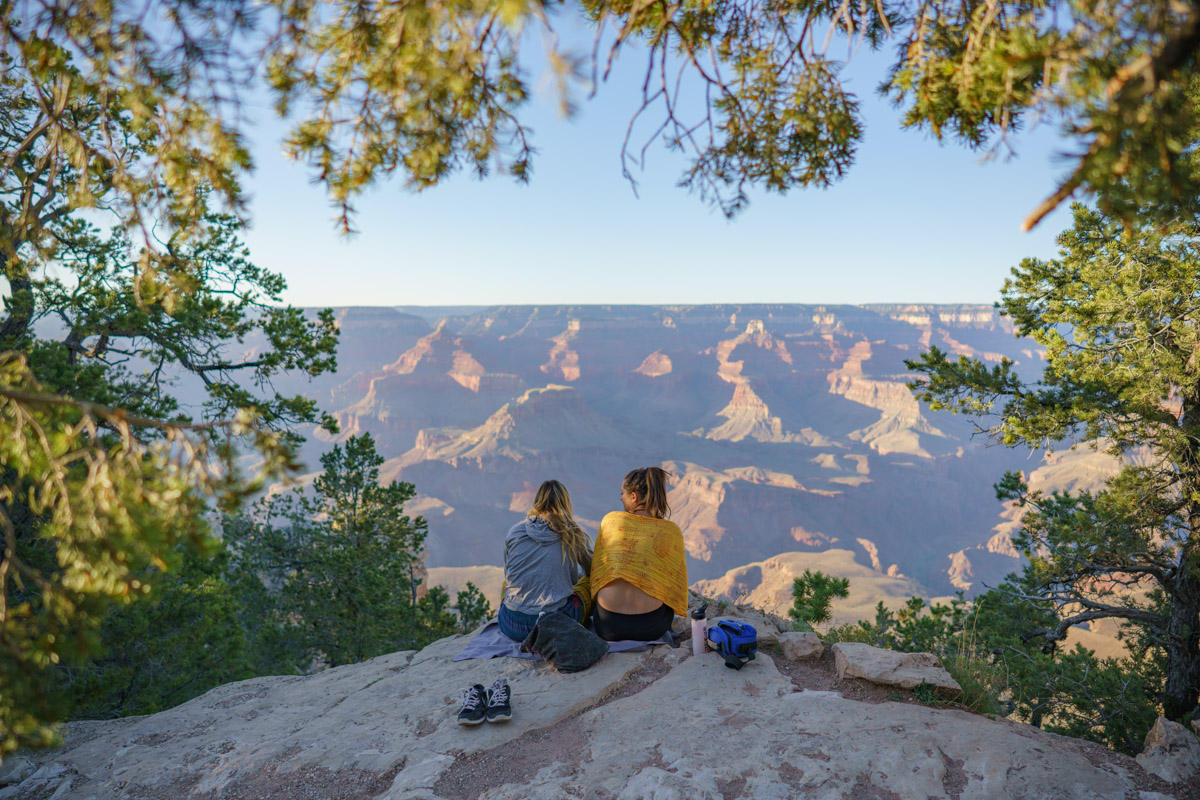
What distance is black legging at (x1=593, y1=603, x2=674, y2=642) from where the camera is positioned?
5088 millimetres

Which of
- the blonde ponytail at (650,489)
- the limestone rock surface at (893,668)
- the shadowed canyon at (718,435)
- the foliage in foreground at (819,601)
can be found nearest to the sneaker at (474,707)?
the blonde ponytail at (650,489)

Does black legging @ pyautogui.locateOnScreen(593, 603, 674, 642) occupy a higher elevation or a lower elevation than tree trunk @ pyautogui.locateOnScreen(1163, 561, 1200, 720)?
higher

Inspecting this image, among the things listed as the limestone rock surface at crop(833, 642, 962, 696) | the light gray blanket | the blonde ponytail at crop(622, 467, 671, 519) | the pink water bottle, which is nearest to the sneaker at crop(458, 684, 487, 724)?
the light gray blanket

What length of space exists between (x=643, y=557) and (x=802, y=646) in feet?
5.32

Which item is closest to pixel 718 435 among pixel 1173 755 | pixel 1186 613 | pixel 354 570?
pixel 354 570

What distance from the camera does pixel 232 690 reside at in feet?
18.9

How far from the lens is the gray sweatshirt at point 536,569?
503cm

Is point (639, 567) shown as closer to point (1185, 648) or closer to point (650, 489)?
point (650, 489)

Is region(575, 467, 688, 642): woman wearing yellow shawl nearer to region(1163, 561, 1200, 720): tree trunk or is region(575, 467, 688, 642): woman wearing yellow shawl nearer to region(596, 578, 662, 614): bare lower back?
region(596, 578, 662, 614): bare lower back

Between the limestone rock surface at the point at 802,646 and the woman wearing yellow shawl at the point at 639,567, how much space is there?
0.98m

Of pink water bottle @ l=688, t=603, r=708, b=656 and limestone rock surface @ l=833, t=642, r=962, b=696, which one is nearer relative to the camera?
limestone rock surface @ l=833, t=642, r=962, b=696

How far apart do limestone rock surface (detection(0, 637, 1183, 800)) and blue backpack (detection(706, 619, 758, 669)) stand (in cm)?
8

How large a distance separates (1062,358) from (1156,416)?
1090 mm

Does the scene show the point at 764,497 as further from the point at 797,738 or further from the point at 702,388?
the point at 797,738
